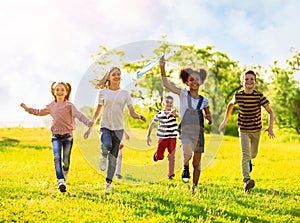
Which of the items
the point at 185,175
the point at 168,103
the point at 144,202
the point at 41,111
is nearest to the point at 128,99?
the point at 41,111

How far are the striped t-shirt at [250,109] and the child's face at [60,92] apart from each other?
3371 millimetres

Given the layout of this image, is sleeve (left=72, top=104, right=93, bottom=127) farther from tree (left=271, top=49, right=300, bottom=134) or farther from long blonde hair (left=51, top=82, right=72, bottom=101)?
tree (left=271, top=49, right=300, bottom=134)

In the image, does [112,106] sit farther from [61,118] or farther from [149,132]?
[149,132]

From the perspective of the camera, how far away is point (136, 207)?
725 cm

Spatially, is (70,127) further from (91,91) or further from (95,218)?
(95,218)

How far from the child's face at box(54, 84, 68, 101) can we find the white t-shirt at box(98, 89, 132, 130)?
68 centimetres

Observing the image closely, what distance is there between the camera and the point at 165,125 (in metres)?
11.7

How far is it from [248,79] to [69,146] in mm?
3674

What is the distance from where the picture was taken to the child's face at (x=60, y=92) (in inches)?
354

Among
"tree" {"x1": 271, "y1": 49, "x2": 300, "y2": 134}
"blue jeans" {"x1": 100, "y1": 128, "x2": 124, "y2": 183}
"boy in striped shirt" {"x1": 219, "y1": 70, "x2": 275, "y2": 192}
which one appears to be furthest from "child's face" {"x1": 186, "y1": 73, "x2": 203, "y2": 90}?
"tree" {"x1": 271, "y1": 49, "x2": 300, "y2": 134}

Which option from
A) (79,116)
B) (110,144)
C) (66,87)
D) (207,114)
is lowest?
(110,144)

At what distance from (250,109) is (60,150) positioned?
3.76 meters

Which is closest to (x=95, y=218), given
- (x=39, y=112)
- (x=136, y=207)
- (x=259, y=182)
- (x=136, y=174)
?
(x=136, y=207)

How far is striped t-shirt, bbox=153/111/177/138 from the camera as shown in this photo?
11680 mm
